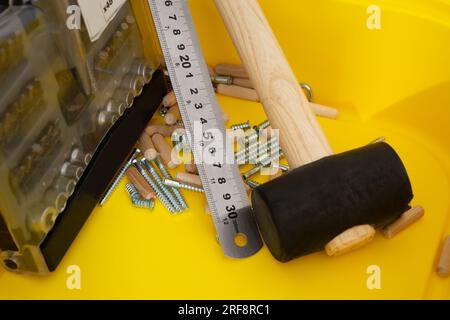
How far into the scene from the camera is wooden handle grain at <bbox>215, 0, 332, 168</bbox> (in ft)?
2.57

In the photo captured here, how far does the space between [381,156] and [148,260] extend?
0.39 m

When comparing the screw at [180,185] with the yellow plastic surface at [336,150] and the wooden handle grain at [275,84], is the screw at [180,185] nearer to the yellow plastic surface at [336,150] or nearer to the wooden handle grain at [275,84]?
the yellow plastic surface at [336,150]

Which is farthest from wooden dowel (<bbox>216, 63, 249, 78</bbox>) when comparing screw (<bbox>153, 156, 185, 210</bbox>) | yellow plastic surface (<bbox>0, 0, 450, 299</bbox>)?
screw (<bbox>153, 156, 185, 210</bbox>)

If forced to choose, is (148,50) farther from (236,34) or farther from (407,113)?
(407,113)

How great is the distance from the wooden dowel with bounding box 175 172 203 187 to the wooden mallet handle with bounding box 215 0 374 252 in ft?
0.67

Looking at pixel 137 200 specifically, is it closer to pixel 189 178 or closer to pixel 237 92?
pixel 189 178

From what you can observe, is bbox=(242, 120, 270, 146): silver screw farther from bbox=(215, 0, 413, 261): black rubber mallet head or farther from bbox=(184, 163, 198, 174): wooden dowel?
bbox=(215, 0, 413, 261): black rubber mallet head

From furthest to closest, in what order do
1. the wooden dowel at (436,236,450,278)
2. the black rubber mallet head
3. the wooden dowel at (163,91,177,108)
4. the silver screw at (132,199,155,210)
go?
1. the wooden dowel at (163,91,177,108)
2. the silver screw at (132,199,155,210)
3. the wooden dowel at (436,236,450,278)
4. the black rubber mallet head

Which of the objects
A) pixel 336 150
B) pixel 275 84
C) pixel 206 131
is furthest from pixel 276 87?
pixel 336 150

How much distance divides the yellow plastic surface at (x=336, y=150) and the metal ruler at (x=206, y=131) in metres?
0.05

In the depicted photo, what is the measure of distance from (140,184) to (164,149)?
0.08m

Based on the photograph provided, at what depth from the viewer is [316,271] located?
86 cm

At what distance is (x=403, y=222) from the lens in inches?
34.4

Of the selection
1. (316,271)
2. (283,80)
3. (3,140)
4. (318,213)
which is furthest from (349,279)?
(3,140)
